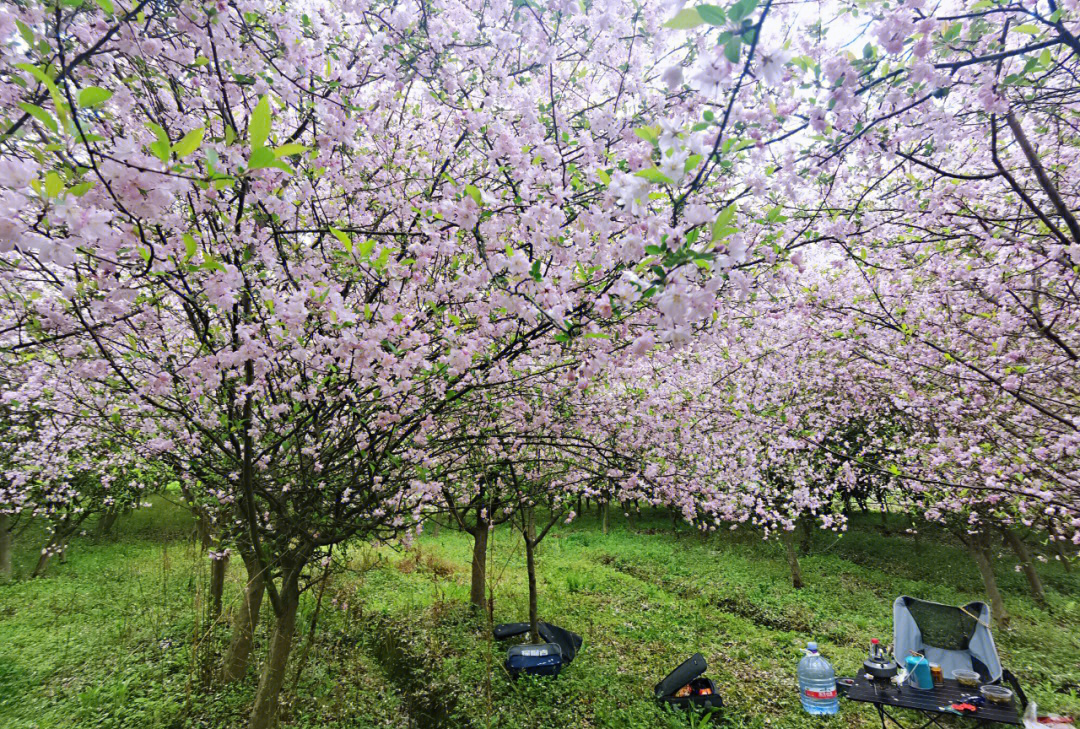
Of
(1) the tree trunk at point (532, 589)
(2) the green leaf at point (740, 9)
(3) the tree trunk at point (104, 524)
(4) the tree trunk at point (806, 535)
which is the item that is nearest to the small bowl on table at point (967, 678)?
(1) the tree trunk at point (532, 589)

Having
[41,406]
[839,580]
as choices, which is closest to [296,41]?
[41,406]

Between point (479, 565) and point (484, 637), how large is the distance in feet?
3.89

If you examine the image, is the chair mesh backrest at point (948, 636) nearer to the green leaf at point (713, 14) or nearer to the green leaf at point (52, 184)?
the green leaf at point (713, 14)

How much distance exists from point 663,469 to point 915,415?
340 centimetres

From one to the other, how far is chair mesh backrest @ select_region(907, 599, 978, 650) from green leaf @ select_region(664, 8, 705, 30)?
6.58 meters

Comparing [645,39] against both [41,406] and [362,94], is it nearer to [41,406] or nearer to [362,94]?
[362,94]

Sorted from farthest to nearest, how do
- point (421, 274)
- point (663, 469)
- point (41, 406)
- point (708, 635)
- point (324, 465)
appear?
point (708, 635)
point (663, 469)
point (41, 406)
point (324, 465)
point (421, 274)

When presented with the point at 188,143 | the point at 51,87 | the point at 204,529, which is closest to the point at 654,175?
the point at 188,143

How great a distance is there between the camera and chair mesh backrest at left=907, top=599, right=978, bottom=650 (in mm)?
5035

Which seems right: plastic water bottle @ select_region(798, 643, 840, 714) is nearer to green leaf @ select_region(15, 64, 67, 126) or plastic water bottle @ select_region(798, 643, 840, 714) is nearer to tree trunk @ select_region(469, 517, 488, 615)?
tree trunk @ select_region(469, 517, 488, 615)

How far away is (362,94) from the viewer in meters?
3.03

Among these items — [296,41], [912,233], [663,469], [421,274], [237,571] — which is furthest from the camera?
[237,571]

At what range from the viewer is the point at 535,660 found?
5.91m

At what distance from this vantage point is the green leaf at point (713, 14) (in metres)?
1.23
